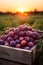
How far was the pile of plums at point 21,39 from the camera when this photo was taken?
4.00ft

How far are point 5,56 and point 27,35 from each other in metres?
0.24

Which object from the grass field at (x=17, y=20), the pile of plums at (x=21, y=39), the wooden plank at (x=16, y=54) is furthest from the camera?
the grass field at (x=17, y=20)

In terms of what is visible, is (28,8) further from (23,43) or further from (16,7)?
(23,43)

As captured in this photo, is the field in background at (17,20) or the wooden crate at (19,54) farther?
the field in background at (17,20)

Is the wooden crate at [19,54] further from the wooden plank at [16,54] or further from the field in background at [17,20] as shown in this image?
the field in background at [17,20]

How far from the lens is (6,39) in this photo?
1.34 metres

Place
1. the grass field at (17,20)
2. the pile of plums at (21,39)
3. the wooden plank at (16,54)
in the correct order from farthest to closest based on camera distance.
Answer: the grass field at (17,20) → the pile of plums at (21,39) → the wooden plank at (16,54)

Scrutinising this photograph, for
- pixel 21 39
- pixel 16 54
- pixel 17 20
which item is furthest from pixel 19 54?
pixel 17 20

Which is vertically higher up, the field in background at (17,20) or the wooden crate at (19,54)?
the field in background at (17,20)

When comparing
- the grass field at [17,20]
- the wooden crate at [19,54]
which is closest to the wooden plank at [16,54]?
the wooden crate at [19,54]

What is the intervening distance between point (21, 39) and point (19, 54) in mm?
146

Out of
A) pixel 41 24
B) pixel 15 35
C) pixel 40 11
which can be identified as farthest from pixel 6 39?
pixel 40 11

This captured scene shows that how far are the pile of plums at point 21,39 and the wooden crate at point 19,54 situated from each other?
5 centimetres

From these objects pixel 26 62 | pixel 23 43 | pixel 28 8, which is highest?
pixel 28 8
